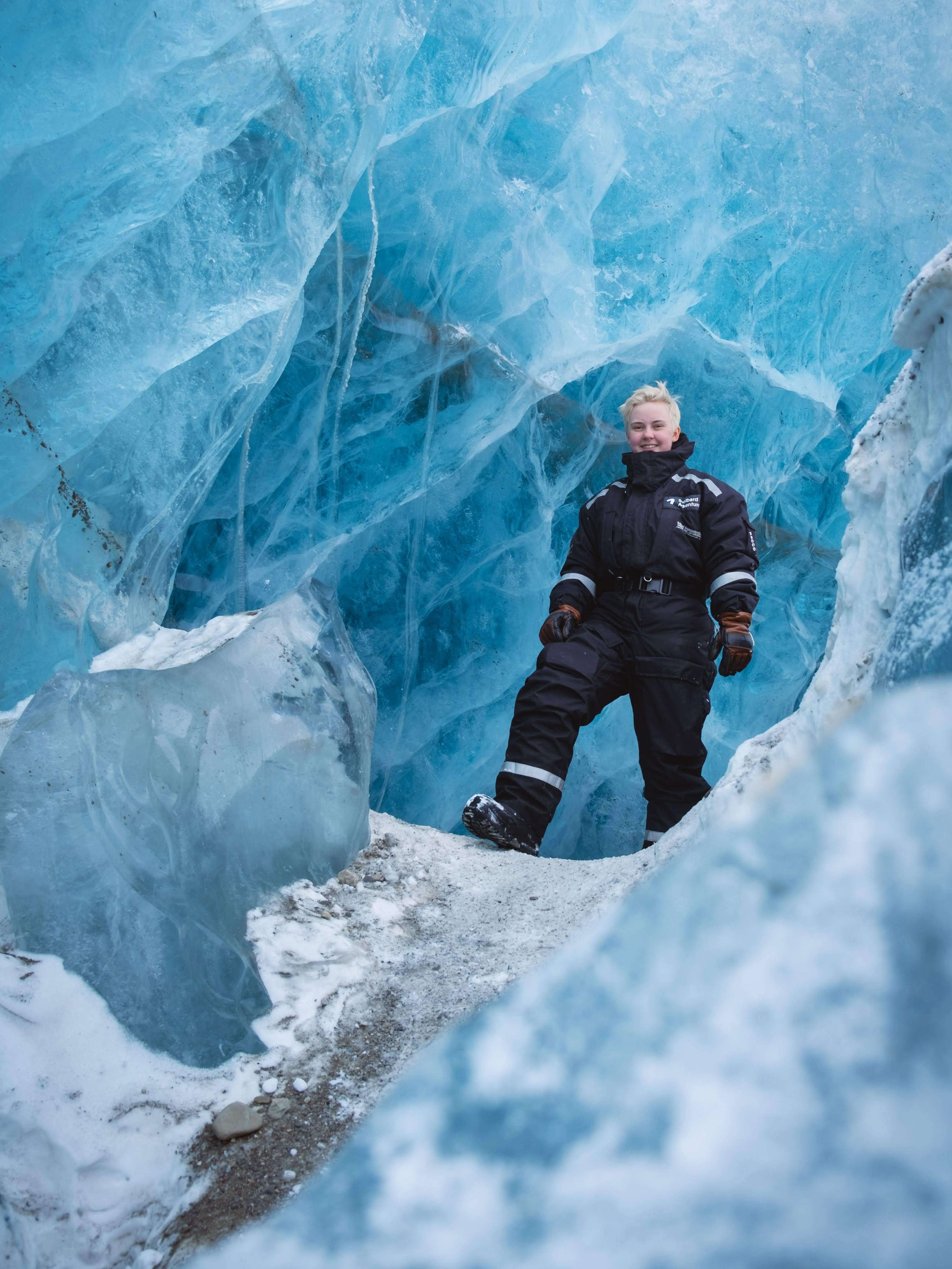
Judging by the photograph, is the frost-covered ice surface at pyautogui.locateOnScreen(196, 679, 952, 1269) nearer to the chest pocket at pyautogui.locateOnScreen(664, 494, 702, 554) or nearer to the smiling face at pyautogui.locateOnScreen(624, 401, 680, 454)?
the chest pocket at pyautogui.locateOnScreen(664, 494, 702, 554)

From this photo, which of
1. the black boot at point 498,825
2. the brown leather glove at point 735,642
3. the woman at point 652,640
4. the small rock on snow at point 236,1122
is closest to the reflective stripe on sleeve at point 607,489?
the woman at point 652,640

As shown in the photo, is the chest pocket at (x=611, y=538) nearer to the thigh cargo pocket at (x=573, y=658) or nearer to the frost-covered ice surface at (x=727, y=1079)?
the thigh cargo pocket at (x=573, y=658)

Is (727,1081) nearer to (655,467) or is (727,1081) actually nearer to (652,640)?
(652,640)

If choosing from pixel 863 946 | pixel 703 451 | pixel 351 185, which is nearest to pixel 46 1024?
pixel 863 946

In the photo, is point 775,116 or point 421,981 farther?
point 775,116

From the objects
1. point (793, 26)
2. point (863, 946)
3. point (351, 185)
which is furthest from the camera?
point (793, 26)

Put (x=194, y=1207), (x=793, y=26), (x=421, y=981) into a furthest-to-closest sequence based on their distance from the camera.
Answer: (x=793, y=26), (x=421, y=981), (x=194, y=1207)

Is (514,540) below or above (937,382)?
below

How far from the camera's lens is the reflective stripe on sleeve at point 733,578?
8.99ft

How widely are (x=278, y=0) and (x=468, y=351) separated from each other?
130cm

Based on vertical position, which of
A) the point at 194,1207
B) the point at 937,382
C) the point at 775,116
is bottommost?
the point at 194,1207

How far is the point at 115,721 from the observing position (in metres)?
1.76

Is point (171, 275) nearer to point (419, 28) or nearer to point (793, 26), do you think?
point (419, 28)

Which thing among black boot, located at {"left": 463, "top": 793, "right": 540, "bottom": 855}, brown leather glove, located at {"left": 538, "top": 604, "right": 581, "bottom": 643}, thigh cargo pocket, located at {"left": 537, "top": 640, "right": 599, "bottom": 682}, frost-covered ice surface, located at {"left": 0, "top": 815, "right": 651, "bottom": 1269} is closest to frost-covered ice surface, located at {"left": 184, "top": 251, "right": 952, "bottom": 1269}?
frost-covered ice surface, located at {"left": 0, "top": 815, "right": 651, "bottom": 1269}
